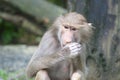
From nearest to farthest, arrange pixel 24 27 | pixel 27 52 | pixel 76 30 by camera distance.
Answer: pixel 76 30 < pixel 27 52 < pixel 24 27

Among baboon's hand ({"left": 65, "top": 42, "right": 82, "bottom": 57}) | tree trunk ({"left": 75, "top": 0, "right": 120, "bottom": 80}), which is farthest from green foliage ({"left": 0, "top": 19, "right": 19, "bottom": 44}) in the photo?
baboon's hand ({"left": 65, "top": 42, "right": 82, "bottom": 57})

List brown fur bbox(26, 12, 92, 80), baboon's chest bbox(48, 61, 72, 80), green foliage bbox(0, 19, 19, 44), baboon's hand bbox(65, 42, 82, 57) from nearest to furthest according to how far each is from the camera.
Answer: baboon's hand bbox(65, 42, 82, 57), brown fur bbox(26, 12, 92, 80), baboon's chest bbox(48, 61, 72, 80), green foliage bbox(0, 19, 19, 44)

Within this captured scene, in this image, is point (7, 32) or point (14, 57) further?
point (7, 32)

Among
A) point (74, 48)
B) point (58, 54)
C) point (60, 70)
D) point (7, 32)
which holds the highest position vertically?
point (74, 48)

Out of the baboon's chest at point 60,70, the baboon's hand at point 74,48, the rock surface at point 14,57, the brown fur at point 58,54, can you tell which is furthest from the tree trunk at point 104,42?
the rock surface at point 14,57

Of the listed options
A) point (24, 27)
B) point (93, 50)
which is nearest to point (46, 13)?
point (24, 27)

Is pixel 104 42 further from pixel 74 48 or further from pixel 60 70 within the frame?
pixel 60 70

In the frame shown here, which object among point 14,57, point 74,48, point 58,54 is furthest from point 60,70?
point 14,57

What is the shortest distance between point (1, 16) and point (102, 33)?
6564 mm

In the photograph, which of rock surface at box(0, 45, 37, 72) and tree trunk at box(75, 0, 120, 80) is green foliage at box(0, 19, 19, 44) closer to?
rock surface at box(0, 45, 37, 72)

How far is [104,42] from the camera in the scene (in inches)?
244

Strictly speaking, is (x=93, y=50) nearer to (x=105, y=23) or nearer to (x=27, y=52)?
(x=105, y=23)

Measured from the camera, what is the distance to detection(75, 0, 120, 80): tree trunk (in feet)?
19.9

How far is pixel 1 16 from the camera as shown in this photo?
40.8 ft
